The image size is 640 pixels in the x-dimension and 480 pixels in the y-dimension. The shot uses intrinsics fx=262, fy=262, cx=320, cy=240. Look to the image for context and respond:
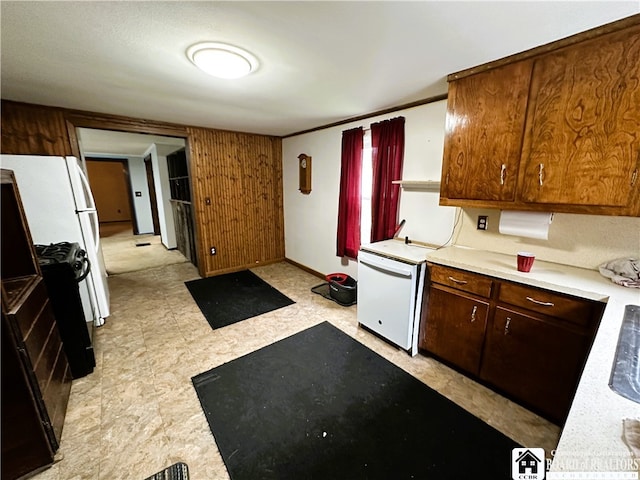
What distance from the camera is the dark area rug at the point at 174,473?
1354mm

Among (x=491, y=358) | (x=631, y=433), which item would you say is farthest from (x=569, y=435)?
(x=491, y=358)

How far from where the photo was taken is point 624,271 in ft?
5.13

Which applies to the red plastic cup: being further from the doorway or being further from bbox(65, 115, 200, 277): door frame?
the doorway

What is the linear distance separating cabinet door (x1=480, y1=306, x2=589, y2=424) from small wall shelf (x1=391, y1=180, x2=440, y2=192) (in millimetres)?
1192

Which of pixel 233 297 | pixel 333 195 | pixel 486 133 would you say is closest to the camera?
pixel 486 133

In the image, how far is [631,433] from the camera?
1.98ft

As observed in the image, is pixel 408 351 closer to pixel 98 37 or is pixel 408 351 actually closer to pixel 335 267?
pixel 335 267

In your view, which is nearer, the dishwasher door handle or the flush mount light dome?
the flush mount light dome

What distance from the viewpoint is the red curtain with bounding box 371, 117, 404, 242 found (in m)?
2.71

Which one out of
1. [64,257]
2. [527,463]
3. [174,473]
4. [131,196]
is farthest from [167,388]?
[131,196]

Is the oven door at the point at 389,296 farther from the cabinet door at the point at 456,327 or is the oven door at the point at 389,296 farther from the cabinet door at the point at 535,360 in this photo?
the cabinet door at the point at 535,360

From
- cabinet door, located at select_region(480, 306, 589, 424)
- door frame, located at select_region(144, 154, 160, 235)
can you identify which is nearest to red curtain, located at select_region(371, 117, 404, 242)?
cabinet door, located at select_region(480, 306, 589, 424)

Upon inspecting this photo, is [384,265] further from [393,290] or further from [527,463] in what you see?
[527,463]

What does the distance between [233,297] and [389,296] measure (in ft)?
6.85
